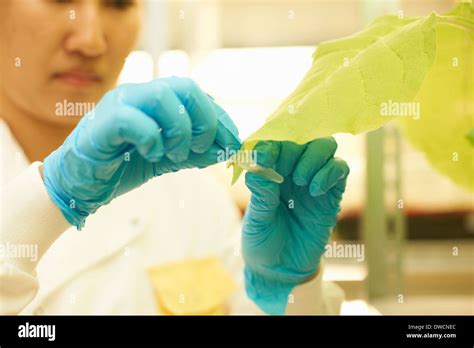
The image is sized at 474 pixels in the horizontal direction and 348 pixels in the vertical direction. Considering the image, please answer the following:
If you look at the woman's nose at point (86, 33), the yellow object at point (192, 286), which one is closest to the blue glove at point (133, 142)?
the woman's nose at point (86, 33)

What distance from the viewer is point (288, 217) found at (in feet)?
3.11

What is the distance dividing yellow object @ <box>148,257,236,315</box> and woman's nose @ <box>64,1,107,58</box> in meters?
0.63

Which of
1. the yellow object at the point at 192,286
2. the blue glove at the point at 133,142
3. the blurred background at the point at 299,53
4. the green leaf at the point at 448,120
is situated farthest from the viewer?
the blurred background at the point at 299,53

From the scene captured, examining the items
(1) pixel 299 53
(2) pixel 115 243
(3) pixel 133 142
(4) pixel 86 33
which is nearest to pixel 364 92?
(3) pixel 133 142

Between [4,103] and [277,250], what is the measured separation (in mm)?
678

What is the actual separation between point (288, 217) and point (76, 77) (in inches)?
19.8

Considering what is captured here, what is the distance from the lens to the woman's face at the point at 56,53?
1.08 meters

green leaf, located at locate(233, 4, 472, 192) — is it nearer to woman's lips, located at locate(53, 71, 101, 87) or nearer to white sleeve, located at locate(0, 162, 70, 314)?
white sleeve, located at locate(0, 162, 70, 314)

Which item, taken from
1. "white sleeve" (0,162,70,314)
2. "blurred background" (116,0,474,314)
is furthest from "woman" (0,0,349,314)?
"blurred background" (116,0,474,314)

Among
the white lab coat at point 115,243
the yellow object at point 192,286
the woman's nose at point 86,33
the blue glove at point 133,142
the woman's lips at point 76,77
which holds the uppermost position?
the woman's nose at point 86,33

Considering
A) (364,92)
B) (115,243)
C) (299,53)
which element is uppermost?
(299,53)

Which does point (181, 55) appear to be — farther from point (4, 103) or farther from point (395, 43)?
point (395, 43)

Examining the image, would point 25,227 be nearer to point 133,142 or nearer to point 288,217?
point 133,142

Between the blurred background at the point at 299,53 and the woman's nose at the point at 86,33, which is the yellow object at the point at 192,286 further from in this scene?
the woman's nose at the point at 86,33
